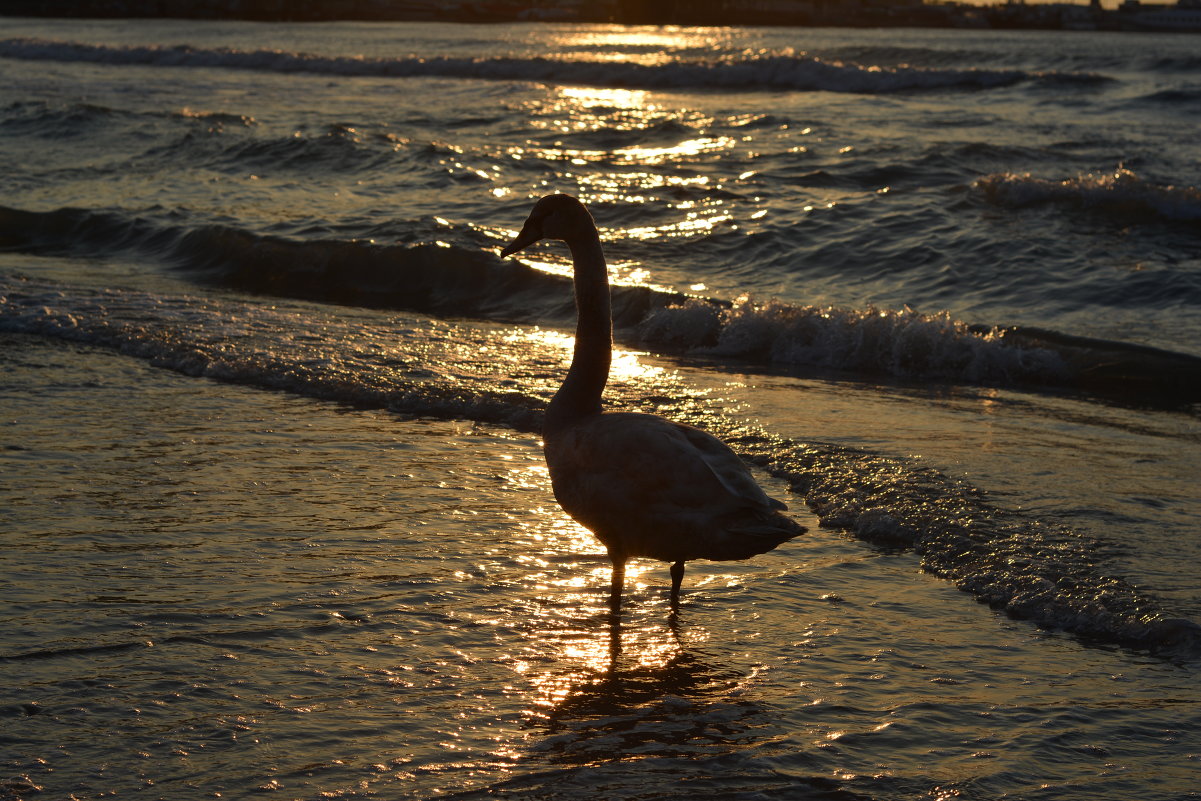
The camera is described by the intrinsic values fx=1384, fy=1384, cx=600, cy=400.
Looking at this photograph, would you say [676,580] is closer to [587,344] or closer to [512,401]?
[587,344]

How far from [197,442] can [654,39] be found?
67.4m

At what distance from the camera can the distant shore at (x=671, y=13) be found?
90.3 metres

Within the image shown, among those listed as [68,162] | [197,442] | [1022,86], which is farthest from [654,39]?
[197,442]

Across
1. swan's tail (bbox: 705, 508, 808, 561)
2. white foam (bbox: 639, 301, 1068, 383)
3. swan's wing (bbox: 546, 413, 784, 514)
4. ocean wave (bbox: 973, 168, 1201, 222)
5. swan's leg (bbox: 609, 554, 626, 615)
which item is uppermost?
ocean wave (bbox: 973, 168, 1201, 222)

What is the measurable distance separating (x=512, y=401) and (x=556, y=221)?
10.6ft

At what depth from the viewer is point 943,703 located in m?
4.97

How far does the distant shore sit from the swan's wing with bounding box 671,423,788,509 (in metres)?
86.3

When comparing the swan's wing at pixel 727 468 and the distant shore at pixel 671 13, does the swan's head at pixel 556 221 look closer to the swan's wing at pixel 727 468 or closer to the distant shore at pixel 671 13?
the swan's wing at pixel 727 468

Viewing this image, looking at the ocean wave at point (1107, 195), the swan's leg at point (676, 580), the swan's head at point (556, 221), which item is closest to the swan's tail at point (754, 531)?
the swan's leg at point (676, 580)

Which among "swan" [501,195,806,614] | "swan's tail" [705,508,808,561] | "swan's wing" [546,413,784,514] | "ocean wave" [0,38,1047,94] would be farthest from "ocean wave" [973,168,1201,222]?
"ocean wave" [0,38,1047,94]

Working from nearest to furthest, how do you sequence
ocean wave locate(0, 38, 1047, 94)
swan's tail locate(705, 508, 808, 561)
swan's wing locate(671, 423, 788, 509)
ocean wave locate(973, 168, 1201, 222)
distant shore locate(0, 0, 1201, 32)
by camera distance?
swan's tail locate(705, 508, 808, 561), swan's wing locate(671, 423, 788, 509), ocean wave locate(973, 168, 1201, 222), ocean wave locate(0, 38, 1047, 94), distant shore locate(0, 0, 1201, 32)

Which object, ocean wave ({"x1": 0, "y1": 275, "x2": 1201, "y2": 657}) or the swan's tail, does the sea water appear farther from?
the swan's tail

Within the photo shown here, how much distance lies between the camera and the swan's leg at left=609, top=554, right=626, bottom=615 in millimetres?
5613

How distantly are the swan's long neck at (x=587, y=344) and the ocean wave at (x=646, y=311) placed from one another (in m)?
5.43
